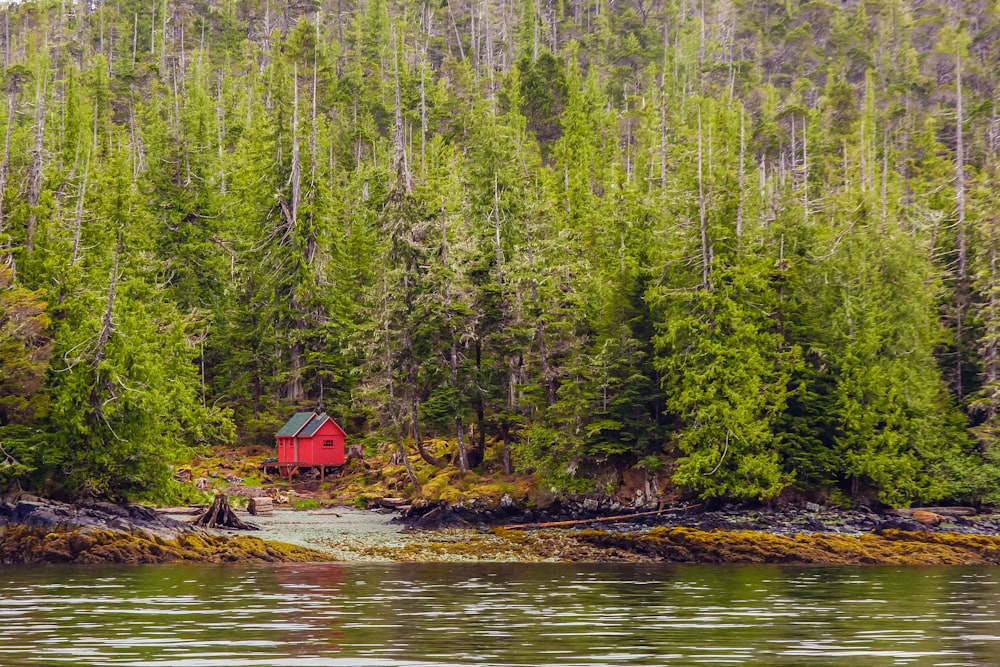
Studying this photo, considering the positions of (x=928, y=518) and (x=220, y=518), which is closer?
(x=220, y=518)

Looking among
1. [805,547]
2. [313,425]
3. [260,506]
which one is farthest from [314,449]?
[805,547]

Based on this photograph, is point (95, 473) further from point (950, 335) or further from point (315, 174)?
point (950, 335)

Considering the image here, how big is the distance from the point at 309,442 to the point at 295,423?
136 centimetres

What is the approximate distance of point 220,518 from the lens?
4138 centimetres

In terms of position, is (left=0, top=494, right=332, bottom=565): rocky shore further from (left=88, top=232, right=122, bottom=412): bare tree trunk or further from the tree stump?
(left=88, top=232, right=122, bottom=412): bare tree trunk

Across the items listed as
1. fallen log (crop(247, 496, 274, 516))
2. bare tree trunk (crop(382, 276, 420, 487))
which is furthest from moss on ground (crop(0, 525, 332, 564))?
bare tree trunk (crop(382, 276, 420, 487))

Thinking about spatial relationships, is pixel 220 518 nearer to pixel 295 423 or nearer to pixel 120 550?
pixel 120 550

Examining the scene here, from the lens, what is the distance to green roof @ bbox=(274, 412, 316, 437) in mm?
56625

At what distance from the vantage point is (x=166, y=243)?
6425cm

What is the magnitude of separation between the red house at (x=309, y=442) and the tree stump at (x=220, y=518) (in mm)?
14592

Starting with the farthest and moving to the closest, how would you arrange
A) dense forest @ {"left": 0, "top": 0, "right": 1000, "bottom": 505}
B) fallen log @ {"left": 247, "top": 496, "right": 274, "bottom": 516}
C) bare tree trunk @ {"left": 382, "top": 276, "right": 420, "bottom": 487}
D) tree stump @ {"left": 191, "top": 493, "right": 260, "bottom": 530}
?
bare tree trunk @ {"left": 382, "top": 276, "right": 420, "bottom": 487}
fallen log @ {"left": 247, "top": 496, "right": 274, "bottom": 516}
dense forest @ {"left": 0, "top": 0, "right": 1000, "bottom": 505}
tree stump @ {"left": 191, "top": 493, "right": 260, "bottom": 530}

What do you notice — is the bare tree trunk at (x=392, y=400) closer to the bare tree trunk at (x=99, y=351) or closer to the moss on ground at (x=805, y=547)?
the moss on ground at (x=805, y=547)

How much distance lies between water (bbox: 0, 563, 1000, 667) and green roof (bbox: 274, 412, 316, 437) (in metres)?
23.4

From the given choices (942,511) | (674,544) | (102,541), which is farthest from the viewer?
(942,511)
